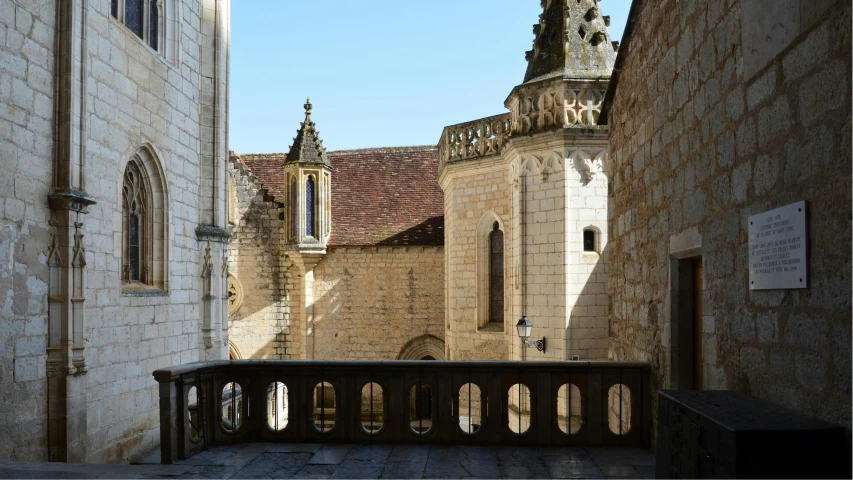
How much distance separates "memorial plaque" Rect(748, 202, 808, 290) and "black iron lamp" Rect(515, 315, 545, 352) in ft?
28.8

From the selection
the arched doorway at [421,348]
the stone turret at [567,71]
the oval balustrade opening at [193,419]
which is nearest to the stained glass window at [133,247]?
the oval balustrade opening at [193,419]

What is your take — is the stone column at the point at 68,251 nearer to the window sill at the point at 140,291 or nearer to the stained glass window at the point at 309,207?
the window sill at the point at 140,291

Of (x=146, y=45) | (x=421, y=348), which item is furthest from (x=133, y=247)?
(x=421, y=348)

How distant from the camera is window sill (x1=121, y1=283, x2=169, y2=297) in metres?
9.86

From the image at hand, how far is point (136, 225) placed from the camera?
10562mm

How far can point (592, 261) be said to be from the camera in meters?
13.0

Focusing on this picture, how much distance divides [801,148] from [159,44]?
9.80 metres

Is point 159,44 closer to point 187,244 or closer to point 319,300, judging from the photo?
point 187,244

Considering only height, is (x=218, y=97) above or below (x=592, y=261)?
above

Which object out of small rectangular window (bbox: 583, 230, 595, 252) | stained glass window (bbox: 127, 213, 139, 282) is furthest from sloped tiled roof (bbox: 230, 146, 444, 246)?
stained glass window (bbox: 127, 213, 139, 282)

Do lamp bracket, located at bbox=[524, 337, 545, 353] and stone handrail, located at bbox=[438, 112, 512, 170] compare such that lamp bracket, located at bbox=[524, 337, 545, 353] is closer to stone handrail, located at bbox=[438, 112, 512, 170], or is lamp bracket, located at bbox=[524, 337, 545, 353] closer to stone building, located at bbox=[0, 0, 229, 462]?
stone handrail, located at bbox=[438, 112, 512, 170]

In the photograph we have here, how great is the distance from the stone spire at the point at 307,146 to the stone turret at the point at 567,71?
997cm

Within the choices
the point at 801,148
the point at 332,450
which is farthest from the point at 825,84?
the point at 332,450

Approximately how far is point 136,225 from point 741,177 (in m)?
8.67
